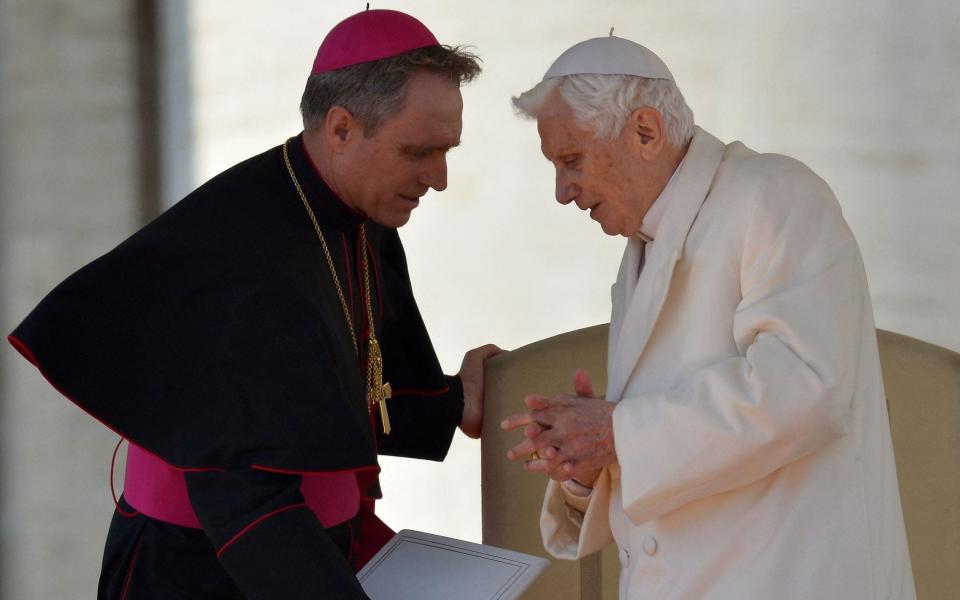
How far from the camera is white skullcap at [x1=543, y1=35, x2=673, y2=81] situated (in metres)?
2.14

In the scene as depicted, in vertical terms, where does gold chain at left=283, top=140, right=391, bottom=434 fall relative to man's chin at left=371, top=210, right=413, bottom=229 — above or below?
below

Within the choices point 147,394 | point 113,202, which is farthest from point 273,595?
point 113,202

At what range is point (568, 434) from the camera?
2.09m

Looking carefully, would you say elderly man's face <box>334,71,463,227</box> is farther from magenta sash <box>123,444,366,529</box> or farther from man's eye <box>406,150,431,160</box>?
magenta sash <box>123,444,366,529</box>

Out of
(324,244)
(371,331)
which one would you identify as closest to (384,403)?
(371,331)

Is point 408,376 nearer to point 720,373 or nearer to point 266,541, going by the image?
point 266,541

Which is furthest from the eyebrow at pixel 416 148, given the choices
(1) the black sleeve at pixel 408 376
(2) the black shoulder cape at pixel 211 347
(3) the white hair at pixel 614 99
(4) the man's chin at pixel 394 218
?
(1) the black sleeve at pixel 408 376

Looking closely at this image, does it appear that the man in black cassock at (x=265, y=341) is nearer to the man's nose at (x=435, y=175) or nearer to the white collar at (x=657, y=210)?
the man's nose at (x=435, y=175)

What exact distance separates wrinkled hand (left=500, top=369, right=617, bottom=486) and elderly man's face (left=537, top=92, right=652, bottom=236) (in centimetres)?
34

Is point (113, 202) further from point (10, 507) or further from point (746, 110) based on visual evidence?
point (746, 110)

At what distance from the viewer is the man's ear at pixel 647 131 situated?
2.12 m

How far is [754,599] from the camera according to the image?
2.03 metres

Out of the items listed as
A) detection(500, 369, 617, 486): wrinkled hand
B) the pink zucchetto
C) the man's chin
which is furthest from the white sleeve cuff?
the pink zucchetto

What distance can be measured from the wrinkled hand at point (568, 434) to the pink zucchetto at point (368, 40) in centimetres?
79
